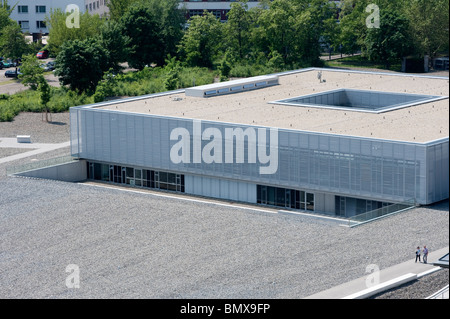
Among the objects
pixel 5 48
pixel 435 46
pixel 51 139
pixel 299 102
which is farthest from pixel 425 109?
pixel 5 48

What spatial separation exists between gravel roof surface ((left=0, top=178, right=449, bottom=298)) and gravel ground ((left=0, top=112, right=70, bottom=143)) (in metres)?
18.7

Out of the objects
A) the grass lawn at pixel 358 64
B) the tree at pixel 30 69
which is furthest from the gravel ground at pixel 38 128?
the grass lawn at pixel 358 64

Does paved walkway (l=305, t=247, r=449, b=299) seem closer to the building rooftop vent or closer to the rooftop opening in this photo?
the rooftop opening

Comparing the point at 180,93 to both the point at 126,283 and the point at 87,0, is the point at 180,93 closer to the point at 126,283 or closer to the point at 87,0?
the point at 126,283

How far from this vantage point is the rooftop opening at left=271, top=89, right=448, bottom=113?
260 ft

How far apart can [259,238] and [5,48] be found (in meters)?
75.6

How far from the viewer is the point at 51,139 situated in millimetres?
83938

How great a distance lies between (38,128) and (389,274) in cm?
4685

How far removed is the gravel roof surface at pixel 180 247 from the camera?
49125 millimetres

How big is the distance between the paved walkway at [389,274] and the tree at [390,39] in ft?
217
